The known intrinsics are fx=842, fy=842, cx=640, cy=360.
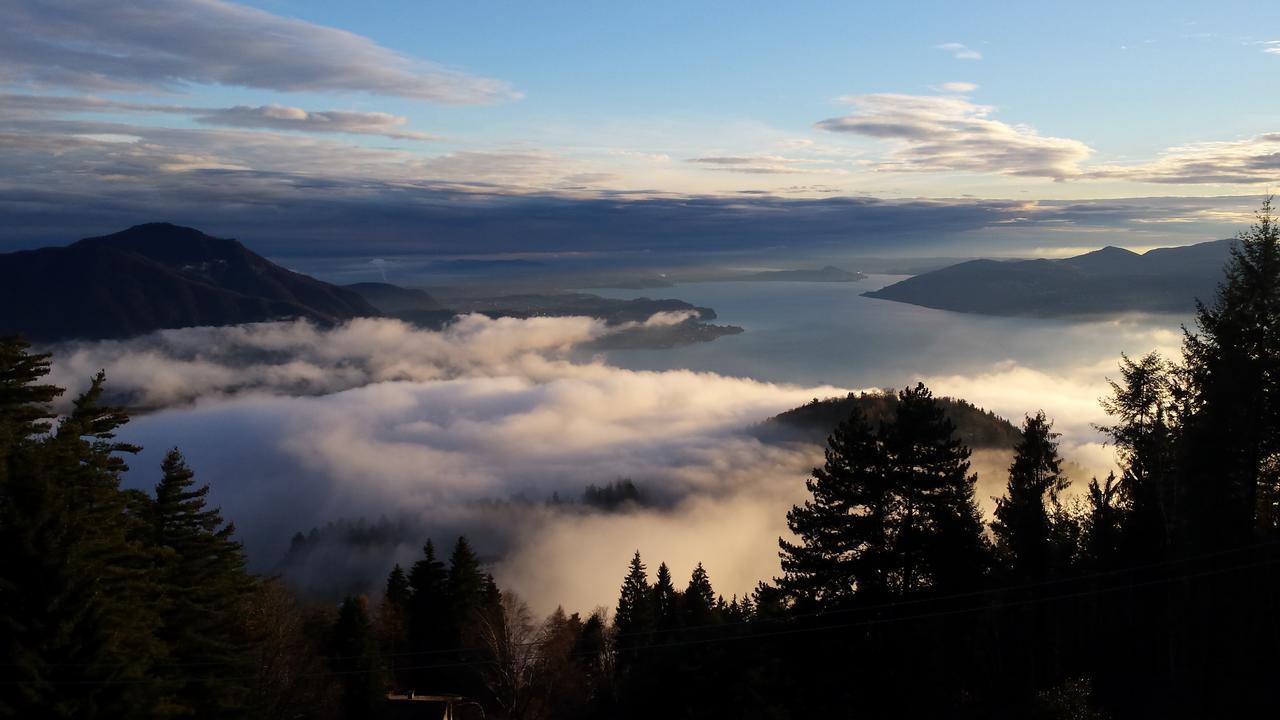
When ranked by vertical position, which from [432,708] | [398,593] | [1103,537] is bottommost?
[398,593]

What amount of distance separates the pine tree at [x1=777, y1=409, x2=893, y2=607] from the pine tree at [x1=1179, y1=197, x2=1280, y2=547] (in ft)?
25.1

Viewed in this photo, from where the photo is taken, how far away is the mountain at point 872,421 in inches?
5138

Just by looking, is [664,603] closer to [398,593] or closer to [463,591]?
[463,591]

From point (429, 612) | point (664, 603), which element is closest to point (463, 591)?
point (429, 612)

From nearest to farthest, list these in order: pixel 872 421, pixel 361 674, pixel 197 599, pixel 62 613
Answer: pixel 62 613
pixel 197 599
pixel 361 674
pixel 872 421

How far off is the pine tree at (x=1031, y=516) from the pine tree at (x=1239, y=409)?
22.1 feet

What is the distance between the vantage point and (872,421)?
427ft

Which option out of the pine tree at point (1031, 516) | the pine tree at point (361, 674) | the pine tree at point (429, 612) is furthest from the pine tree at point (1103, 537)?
the pine tree at point (429, 612)

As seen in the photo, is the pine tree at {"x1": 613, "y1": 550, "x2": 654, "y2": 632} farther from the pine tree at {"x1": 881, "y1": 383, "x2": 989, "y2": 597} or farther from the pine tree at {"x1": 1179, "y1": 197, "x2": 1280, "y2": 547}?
the pine tree at {"x1": 1179, "y1": 197, "x2": 1280, "y2": 547}

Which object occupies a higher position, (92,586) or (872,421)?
(92,586)

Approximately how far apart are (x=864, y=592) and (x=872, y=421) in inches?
4442

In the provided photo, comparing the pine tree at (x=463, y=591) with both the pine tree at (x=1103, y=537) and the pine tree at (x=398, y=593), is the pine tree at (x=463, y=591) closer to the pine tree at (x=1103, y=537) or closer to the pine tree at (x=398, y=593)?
the pine tree at (x=398, y=593)

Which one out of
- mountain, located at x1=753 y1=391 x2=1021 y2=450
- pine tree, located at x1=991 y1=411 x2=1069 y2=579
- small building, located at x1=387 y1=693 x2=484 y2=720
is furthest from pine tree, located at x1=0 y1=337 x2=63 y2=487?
mountain, located at x1=753 y1=391 x2=1021 y2=450

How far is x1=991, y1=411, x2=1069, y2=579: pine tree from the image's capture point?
27.8 metres
